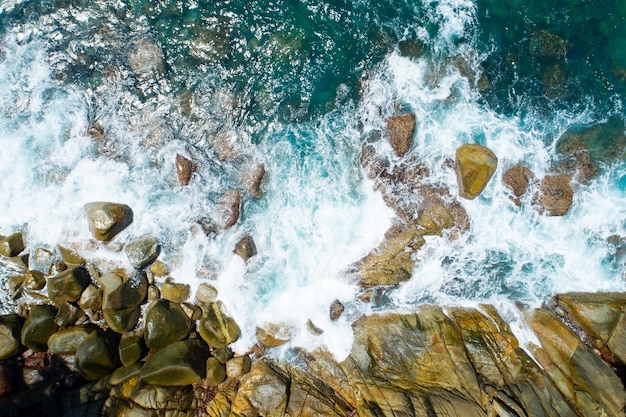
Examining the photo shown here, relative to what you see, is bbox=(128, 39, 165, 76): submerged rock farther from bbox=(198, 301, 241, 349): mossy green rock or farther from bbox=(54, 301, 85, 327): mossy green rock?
bbox=(198, 301, 241, 349): mossy green rock

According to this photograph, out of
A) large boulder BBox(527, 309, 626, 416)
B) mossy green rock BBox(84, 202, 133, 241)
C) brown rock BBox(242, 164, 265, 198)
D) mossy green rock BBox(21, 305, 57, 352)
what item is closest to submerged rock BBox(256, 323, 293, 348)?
brown rock BBox(242, 164, 265, 198)

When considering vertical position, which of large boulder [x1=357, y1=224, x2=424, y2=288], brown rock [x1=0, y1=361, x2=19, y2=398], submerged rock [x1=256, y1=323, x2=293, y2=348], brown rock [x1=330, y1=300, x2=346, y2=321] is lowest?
brown rock [x1=0, y1=361, x2=19, y2=398]

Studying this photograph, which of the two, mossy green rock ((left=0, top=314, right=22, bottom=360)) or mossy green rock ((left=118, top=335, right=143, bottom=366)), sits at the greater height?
mossy green rock ((left=118, top=335, right=143, bottom=366))

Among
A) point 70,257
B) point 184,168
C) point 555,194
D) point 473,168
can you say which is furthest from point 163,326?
point 555,194

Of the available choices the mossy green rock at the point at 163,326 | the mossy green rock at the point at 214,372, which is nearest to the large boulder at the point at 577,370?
the mossy green rock at the point at 214,372

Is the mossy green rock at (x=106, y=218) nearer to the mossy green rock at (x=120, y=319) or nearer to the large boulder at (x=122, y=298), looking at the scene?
the large boulder at (x=122, y=298)

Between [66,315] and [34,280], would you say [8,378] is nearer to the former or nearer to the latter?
[66,315]
